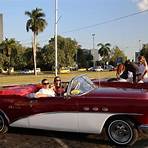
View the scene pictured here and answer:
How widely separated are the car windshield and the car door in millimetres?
171

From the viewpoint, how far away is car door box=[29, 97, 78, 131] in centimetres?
813

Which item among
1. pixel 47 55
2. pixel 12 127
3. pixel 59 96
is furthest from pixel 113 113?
pixel 47 55

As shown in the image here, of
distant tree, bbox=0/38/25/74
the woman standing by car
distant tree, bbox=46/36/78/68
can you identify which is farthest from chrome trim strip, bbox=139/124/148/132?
distant tree, bbox=0/38/25/74

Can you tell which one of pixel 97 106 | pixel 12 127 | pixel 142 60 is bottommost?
pixel 12 127

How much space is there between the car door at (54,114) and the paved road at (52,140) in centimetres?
28

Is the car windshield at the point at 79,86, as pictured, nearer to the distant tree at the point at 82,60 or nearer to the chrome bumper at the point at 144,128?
the chrome bumper at the point at 144,128

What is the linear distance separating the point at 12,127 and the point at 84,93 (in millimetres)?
1975

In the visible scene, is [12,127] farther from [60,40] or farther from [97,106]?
[60,40]

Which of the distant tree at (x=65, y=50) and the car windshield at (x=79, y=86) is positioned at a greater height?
the distant tree at (x=65, y=50)

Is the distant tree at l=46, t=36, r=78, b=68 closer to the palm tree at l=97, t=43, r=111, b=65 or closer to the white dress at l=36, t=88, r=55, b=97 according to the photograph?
the palm tree at l=97, t=43, r=111, b=65

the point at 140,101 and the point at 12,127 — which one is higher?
the point at 140,101

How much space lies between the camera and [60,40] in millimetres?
106250

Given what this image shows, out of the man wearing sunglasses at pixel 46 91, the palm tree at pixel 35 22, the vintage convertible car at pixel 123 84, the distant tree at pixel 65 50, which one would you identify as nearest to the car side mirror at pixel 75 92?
the man wearing sunglasses at pixel 46 91

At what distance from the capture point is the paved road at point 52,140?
7969 mm
